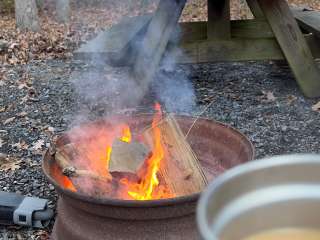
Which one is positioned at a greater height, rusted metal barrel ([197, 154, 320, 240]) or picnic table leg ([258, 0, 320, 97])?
rusted metal barrel ([197, 154, 320, 240])

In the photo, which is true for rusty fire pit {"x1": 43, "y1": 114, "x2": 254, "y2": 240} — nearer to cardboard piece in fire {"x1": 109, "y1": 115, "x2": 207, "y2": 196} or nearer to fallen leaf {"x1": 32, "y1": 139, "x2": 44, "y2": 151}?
cardboard piece in fire {"x1": 109, "y1": 115, "x2": 207, "y2": 196}

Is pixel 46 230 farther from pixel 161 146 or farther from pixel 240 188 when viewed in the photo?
pixel 240 188

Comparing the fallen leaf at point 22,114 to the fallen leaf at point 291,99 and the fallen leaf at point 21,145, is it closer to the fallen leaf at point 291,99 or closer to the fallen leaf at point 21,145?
the fallen leaf at point 21,145

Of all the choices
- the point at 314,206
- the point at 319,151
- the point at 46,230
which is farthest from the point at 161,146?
the point at 314,206

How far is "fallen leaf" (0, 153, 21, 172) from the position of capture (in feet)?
11.6

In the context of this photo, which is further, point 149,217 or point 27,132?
point 27,132

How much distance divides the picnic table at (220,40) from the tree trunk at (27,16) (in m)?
3.48

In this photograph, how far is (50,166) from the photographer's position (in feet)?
8.41

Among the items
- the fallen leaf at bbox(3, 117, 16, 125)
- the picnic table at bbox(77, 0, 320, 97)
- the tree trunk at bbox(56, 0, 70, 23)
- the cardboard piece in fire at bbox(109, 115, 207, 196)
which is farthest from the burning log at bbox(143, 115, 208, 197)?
the tree trunk at bbox(56, 0, 70, 23)

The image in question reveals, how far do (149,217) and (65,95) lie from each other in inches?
118

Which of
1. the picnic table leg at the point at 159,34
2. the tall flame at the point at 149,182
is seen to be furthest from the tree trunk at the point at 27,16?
the tall flame at the point at 149,182

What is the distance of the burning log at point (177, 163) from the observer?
2.45 metres

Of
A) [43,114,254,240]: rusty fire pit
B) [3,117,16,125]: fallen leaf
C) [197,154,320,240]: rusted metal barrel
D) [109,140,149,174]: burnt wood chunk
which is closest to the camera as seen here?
[197,154,320,240]: rusted metal barrel

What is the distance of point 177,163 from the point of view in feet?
8.46
